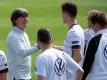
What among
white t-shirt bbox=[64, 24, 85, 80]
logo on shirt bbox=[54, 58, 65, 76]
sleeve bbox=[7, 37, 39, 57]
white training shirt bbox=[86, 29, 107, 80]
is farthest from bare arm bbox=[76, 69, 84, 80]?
sleeve bbox=[7, 37, 39, 57]

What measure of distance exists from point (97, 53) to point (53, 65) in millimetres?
652

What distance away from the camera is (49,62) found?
19.9 feet

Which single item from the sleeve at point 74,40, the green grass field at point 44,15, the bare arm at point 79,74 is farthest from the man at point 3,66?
the green grass field at point 44,15

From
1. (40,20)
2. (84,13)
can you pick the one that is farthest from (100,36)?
(84,13)

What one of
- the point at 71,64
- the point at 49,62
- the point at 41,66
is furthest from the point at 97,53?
the point at 41,66

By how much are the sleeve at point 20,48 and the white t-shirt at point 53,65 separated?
1162 millimetres

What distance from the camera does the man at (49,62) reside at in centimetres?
602

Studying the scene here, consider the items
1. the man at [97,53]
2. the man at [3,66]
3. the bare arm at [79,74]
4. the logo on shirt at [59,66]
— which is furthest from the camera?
the bare arm at [79,74]

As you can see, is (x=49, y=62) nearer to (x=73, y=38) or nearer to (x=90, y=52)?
(x=90, y=52)

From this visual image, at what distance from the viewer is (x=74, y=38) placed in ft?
22.9

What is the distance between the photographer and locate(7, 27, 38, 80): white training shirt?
740cm

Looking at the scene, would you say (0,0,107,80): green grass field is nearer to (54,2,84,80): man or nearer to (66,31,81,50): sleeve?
(54,2,84,80): man

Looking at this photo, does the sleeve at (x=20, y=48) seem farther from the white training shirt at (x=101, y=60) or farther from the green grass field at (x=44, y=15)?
the green grass field at (x=44, y=15)

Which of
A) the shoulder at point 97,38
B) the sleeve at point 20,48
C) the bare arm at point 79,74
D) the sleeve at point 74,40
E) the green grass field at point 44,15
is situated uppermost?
the shoulder at point 97,38
